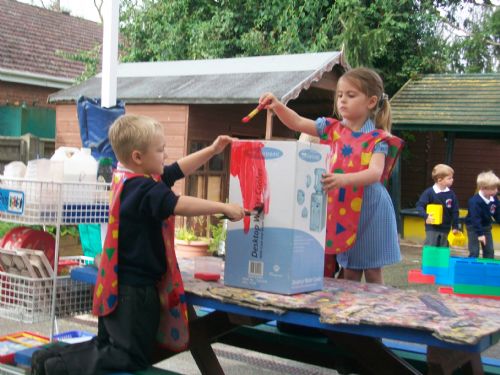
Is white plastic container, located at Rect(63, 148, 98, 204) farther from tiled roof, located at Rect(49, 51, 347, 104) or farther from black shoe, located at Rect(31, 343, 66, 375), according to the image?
tiled roof, located at Rect(49, 51, 347, 104)

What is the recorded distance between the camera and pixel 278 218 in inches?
116

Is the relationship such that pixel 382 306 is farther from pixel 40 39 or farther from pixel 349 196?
pixel 40 39

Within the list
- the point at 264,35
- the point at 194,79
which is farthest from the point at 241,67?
the point at 264,35

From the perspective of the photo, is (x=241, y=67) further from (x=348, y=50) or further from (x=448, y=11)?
(x=448, y=11)

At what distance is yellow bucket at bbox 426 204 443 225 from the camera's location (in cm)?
983

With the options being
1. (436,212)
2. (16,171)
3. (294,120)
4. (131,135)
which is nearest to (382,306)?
(131,135)

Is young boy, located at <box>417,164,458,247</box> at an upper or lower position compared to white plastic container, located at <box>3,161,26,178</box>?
lower

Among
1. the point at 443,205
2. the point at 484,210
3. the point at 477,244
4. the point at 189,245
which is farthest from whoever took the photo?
the point at 477,244

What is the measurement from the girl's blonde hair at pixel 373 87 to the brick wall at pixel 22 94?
49.9 feet

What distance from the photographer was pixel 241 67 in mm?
11570

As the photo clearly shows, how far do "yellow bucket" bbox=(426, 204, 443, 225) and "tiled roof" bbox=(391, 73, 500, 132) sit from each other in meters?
4.66

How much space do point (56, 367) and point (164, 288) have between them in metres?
0.56

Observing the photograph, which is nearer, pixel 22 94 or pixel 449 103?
pixel 449 103

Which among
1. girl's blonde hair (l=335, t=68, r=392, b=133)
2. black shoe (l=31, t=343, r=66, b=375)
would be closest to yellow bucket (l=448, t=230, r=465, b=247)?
girl's blonde hair (l=335, t=68, r=392, b=133)
